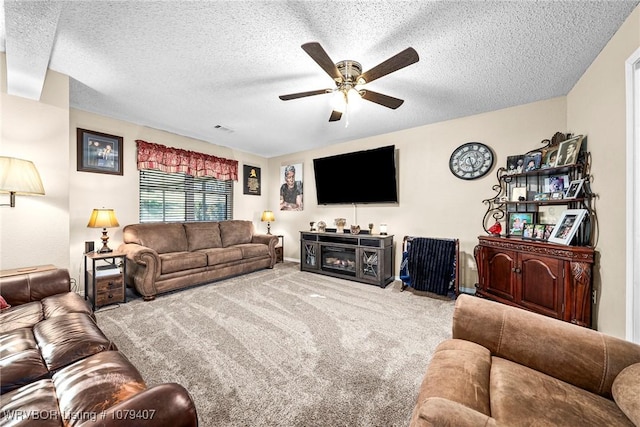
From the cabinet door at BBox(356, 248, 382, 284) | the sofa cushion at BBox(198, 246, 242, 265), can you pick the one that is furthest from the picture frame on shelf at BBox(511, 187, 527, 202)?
the sofa cushion at BBox(198, 246, 242, 265)

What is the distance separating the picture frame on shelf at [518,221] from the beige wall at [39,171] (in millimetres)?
5109

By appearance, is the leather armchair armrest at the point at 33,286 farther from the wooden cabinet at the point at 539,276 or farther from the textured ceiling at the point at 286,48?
the wooden cabinet at the point at 539,276

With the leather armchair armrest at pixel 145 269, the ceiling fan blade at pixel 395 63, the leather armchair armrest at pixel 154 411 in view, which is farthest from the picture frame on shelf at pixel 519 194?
the leather armchair armrest at pixel 145 269

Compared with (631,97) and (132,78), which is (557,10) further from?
(132,78)

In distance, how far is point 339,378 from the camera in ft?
5.36

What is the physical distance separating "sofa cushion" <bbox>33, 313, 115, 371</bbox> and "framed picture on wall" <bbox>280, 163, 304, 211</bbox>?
412 centimetres

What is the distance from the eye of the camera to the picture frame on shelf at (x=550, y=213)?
2637 millimetres

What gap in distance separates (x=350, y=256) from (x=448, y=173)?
6.63 feet

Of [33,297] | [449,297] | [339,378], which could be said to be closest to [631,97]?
[449,297]

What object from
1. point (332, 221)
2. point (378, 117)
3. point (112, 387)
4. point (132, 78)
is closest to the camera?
point (112, 387)

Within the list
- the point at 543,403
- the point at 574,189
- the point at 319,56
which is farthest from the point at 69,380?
the point at 574,189

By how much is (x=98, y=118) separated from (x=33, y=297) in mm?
2668

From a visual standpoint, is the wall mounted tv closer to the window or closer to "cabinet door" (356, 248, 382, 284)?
"cabinet door" (356, 248, 382, 284)

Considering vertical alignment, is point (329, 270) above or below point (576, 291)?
below
